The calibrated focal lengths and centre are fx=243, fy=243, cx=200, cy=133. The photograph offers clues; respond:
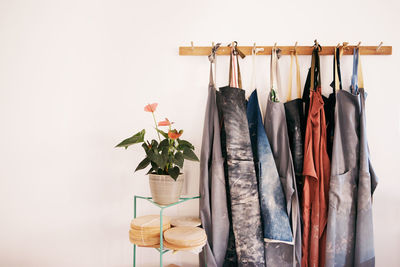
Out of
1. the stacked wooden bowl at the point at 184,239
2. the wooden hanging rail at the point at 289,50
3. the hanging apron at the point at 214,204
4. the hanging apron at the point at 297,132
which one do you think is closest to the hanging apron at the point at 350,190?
the hanging apron at the point at 297,132

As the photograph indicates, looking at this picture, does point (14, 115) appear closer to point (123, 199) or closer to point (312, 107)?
point (123, 199)

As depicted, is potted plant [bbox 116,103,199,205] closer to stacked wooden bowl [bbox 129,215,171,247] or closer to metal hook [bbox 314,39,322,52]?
stacked wooden bowl [bbox 129,215,171,247]

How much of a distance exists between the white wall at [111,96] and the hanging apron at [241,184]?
0.75 ft

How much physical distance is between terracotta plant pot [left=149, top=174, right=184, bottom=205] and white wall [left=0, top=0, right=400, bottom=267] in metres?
0.28

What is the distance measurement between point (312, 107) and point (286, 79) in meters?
0.23

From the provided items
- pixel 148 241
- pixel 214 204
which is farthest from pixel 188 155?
pixel 148 241

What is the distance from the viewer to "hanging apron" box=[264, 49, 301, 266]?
115 centimetres

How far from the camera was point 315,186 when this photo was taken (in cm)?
118

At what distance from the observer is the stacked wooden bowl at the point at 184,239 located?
982mm

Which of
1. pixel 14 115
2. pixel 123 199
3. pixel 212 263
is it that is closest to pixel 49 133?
pixel 14 115

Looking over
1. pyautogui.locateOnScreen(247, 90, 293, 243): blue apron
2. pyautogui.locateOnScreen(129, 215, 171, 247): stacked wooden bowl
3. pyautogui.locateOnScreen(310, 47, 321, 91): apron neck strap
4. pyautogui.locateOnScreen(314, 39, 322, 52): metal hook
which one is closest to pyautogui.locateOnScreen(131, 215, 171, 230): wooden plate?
pyautogui.locateOnScreen(129, 215, 171, 247): stacked wooden bowl

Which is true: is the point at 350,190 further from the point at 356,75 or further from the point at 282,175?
the point at 356,75

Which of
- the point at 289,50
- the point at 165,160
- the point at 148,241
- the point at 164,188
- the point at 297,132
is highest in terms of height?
the point at 289,50

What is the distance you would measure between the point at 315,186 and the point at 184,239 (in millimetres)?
678
